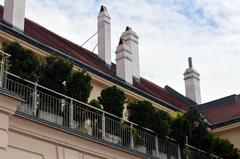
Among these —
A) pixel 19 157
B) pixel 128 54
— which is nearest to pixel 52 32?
pixel 128 54

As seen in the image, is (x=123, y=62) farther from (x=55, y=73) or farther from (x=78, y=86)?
(x=55, y=73)

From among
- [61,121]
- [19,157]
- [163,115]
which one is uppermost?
[163,115]

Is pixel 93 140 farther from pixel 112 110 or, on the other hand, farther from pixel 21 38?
pixel 21 38

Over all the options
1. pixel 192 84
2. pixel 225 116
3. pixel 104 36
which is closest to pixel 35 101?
pixel 104 36

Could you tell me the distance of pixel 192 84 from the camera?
1613 inches

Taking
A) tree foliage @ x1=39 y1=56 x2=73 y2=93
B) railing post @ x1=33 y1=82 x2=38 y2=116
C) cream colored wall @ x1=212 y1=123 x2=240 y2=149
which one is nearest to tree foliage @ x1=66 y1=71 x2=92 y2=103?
tree foliage @ x1=39 y1=56 x2=73 y2=93

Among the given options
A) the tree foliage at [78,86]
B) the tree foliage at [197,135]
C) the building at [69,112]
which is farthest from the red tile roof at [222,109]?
the tree foliage at [78,86]

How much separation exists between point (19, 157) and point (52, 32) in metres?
15.6

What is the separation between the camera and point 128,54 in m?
32.6

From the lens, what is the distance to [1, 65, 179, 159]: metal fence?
19844mm

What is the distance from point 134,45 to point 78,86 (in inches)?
537

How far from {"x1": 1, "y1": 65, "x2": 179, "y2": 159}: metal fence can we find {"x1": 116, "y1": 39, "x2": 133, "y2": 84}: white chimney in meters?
7.32

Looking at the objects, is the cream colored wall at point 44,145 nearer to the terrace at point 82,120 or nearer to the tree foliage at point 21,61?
the terrace at point 82,120

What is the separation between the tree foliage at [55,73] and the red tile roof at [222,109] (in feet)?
53.9
